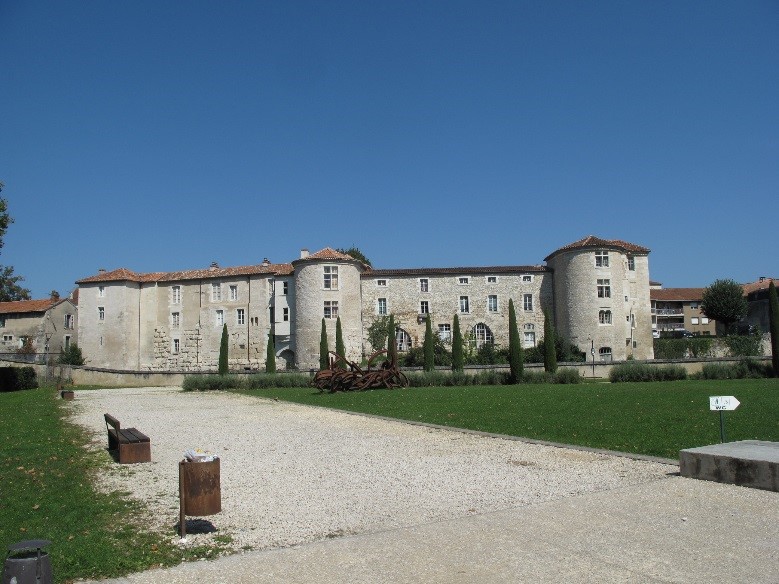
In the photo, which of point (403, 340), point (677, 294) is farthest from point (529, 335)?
point (677, 294)

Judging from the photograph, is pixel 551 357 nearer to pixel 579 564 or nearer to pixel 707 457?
pixel 707 457

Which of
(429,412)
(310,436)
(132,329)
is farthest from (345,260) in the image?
(310,436)

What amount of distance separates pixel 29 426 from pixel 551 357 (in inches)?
1098

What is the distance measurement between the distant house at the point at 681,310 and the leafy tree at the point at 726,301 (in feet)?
61.4

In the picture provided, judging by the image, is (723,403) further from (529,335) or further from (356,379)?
(529,335)

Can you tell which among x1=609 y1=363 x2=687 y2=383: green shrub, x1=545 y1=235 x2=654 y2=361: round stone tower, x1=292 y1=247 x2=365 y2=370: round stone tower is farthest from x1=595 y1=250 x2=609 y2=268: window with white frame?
x1=292 y1=247 x2=365 y2=370: round stone tower

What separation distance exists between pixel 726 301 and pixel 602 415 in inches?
2089

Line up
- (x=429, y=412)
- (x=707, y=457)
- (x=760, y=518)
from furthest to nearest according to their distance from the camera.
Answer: (x=429, y=412) → (x=707, y=457) → (x=760, y=518)

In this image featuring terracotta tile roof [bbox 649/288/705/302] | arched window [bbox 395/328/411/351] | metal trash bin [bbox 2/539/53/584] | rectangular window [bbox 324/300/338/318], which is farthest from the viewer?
terracotta tile roof [bbox 649/288/705/302]

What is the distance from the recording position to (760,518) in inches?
247

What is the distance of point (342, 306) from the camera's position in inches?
1971

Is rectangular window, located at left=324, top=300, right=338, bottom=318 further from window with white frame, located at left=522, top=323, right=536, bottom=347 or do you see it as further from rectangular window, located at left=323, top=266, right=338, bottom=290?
window with white frame, located at left=522, top=323, right=536, bottom=347

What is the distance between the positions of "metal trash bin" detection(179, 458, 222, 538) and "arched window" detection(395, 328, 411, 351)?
152 feet

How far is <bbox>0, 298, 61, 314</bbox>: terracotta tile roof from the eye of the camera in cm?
6131
